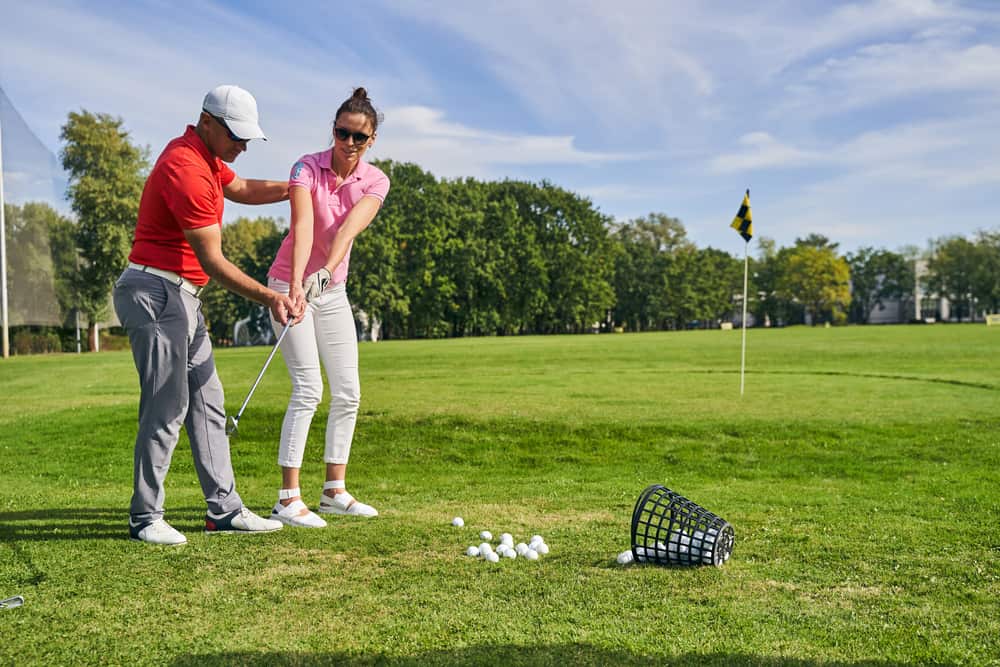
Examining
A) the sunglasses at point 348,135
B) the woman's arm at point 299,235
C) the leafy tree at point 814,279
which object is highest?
the leafy tree at point 814,279

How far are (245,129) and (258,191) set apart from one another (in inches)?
34.2

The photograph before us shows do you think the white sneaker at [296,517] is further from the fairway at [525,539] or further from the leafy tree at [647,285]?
the leafy tree at [647,285]

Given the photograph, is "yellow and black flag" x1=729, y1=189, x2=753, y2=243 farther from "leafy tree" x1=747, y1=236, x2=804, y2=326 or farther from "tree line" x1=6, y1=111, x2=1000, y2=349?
"leafy tree" x1=747, y1=236, x2=804, y2=326

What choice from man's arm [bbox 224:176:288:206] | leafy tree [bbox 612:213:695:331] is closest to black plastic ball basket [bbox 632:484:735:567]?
man's arm [bbox 224:176:288:206]

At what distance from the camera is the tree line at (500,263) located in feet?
169

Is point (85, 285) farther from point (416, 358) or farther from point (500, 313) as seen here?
point (500, 313)

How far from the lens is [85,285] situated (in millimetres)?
51500

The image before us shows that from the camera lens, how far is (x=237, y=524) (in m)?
5.16

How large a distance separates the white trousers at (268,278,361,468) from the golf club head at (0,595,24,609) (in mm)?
1988

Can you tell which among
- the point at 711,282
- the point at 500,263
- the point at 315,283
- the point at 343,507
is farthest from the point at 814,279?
the point at 315,283

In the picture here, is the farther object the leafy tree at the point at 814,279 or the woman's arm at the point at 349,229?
the leafy tree at the point at 814,279

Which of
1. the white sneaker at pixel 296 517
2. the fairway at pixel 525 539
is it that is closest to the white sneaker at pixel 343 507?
the fairway at pixel 525 539

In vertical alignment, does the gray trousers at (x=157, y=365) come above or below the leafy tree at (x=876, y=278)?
below

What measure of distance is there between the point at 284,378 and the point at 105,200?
1487 inches
